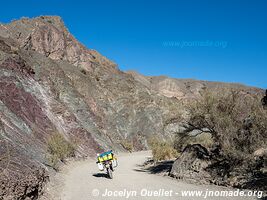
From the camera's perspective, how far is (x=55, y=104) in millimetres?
33125

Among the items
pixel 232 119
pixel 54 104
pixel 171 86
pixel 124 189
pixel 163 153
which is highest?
pixel 171 86

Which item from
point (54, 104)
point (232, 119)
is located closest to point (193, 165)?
point (232, 119)

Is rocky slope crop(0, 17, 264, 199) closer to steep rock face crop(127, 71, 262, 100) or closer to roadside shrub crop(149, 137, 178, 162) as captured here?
roadside shrub crop(149, 137, 178, 162)

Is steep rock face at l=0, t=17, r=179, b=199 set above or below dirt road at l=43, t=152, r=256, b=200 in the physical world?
above

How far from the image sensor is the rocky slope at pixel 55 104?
14.2 meters

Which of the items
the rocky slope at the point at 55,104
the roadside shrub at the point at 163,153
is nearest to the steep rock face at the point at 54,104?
the rocky slope at the point at 55,104

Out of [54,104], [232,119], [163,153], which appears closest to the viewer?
[232,119]

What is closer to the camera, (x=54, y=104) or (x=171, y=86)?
(x=54, y=104)

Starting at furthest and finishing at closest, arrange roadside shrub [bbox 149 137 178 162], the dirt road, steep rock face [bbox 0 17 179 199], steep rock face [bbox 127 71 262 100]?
steep rock face [bbox 127 71 262 100]
roadside shrub [bbox 149 137 178 162]
steep rock face [bbox 0 17 179 199]
the dirt road

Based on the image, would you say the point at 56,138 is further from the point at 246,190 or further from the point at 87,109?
the point at 87,109

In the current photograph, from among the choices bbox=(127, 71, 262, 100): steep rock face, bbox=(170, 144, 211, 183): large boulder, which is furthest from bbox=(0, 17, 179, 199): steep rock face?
bbox=(127, 71, 262, 100): steep rock face

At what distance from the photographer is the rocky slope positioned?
14250mm

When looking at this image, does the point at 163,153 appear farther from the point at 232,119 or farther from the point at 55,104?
the point at 55,104

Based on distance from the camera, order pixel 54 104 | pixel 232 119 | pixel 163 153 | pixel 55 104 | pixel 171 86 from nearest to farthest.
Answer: pixel 232 119, pixel 163 153, pixel 54 104, pixel 55 104, pixel 171 86
